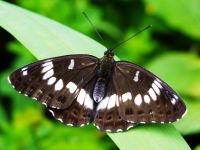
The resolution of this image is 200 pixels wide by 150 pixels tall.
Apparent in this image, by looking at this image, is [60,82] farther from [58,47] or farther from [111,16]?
[111,16]

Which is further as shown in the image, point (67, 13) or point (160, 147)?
point (67, 13)

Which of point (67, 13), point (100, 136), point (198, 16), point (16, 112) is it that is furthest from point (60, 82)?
point (198, 16)

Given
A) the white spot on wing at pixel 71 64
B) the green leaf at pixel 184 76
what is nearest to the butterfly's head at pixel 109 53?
the white spot on wing at pixel 71 64

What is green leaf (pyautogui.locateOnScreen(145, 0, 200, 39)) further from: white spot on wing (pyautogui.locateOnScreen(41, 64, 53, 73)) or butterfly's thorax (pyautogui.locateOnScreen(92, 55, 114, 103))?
white spot on wing (pyautogui.locateOnScreen(41, 64, 53, 73))

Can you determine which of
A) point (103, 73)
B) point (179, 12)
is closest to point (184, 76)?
point (179, 12)

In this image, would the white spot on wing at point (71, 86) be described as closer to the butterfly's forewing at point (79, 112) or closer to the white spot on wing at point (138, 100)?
the butterfly's forewing at point (79, 112)

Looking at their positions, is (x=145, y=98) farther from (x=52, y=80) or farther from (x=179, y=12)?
(x=179, y=12)

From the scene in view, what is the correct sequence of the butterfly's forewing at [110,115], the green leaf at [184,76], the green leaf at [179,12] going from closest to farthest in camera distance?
the butterfly's forewing at [110,115]
the green leaf at [184,76]
the green leaf at [179,12]
